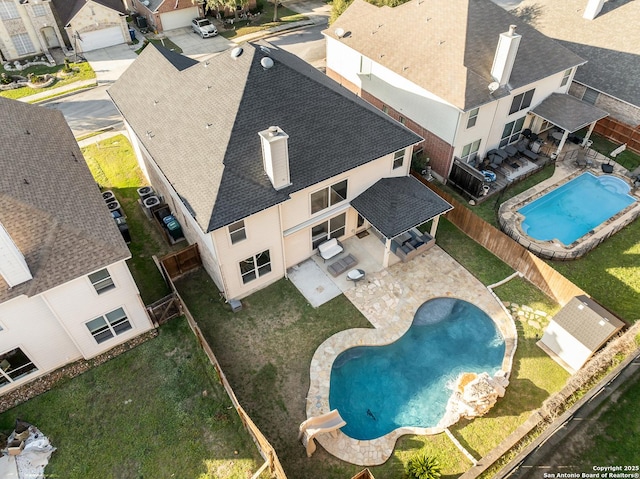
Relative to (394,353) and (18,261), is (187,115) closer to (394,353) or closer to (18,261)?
(18,261)

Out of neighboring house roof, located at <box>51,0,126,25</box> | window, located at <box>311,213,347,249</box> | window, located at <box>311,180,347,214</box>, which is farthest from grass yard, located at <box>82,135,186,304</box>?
neighboring house roof, located at <box>51,0,126,25</box>

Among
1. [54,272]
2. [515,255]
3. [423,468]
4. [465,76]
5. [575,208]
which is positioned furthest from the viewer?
[575,208]

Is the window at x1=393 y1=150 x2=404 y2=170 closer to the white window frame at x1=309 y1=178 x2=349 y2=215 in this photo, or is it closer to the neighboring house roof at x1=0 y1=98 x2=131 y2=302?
the white window frame at x1=309 y1=178 x2=349 y2=215

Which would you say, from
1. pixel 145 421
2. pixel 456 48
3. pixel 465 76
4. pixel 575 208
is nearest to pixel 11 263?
pixel 145 421

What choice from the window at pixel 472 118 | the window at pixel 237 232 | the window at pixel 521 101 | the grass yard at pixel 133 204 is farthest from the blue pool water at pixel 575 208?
the grass yard at pixel 133 204

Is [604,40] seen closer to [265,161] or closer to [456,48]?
[456,48]

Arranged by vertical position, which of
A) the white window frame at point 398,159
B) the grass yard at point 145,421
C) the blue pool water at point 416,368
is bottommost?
the blue pool water at point 416,368

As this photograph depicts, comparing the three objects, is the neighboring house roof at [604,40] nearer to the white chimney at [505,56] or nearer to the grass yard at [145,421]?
the white chimney at [505,56]
